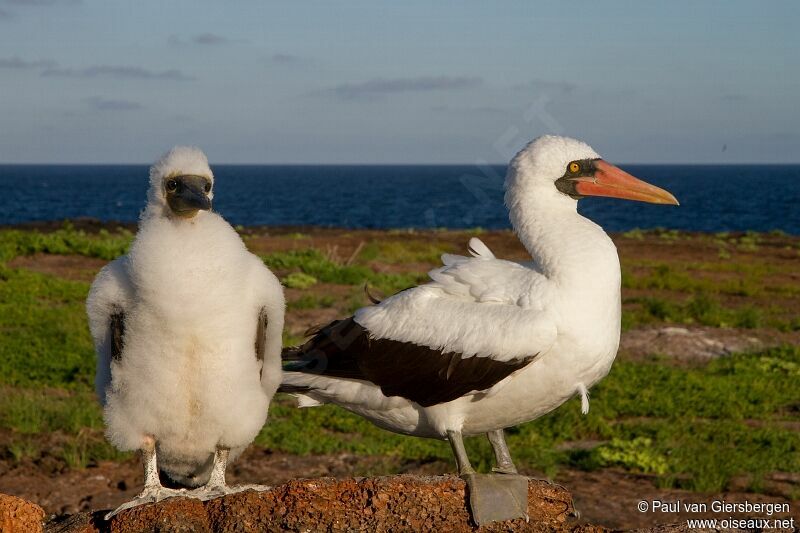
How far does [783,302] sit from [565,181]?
15.8 meters

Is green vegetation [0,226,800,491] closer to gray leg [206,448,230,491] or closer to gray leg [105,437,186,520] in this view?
gray leg [206,448,230,491]

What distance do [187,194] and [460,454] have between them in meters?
2.04

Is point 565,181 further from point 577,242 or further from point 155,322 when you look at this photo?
point 155,322

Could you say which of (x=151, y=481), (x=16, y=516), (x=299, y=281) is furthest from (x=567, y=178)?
(x=299, y=281)

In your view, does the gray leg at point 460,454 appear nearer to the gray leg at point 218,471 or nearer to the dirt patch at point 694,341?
the gray leg at point 218,471

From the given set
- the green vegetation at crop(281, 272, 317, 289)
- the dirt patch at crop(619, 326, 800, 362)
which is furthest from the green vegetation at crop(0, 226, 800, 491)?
the dirt patch at crop(619, 326, 800, 362)

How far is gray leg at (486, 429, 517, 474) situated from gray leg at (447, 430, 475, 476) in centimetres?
34

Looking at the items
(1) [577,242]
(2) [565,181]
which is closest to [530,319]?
(1) [577,242]

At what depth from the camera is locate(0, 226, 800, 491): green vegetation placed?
9398 millimetres

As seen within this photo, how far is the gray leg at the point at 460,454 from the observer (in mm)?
5348

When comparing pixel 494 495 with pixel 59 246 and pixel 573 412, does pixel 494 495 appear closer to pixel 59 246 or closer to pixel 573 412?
pixel 573 412

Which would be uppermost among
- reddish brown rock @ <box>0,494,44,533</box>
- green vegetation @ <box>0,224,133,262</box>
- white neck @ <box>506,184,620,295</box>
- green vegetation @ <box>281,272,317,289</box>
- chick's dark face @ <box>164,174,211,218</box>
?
chick's dark face @ <box>164,174,211,218</box>

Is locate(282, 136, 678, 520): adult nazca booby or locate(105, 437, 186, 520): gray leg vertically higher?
locate(282, 136, 678, 520): adult nazca booby

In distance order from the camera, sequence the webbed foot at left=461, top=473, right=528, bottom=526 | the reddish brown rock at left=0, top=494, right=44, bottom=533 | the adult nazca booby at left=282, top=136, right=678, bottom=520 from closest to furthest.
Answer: the reddish brown rock at left=0, top=494, right=44, bottom=533 < the webbed foot at left=461, top=473, right=528, bottom=526 < the adult nazca booby at left=282, top=136, right=678, bottom=520
